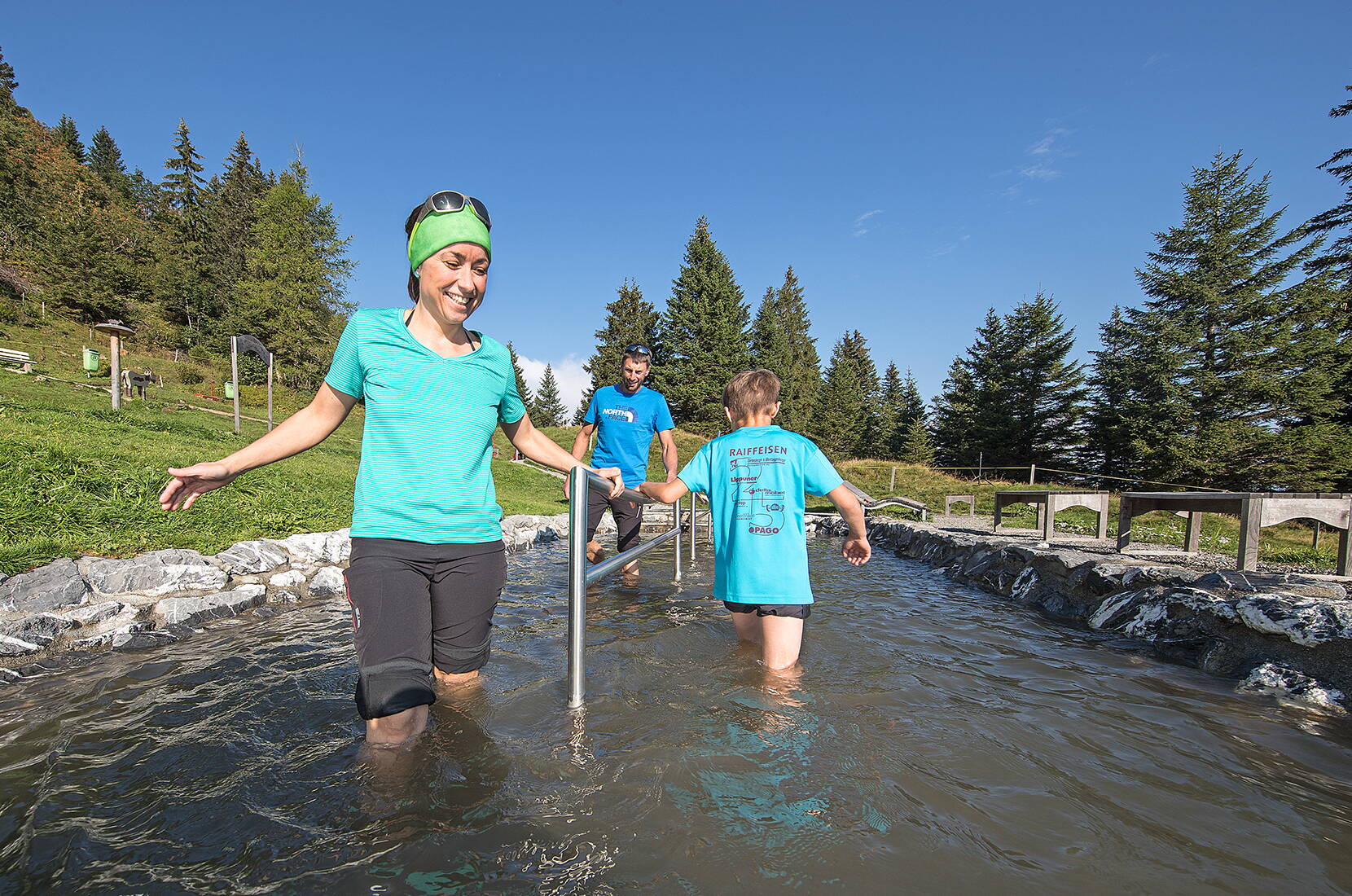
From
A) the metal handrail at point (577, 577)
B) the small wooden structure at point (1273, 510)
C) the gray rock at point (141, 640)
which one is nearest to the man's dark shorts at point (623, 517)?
the metal handrail at point (577, 577)

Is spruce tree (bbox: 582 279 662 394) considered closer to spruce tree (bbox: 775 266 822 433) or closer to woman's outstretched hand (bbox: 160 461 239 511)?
spruce tree (bbox: 775 266 822 433)

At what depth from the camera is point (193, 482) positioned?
1.87 m

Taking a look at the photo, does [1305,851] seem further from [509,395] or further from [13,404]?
[13,404]

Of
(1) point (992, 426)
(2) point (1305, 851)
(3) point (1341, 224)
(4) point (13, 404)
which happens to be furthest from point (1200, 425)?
(4) point (13, 404)

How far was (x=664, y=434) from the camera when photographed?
18.0 ft

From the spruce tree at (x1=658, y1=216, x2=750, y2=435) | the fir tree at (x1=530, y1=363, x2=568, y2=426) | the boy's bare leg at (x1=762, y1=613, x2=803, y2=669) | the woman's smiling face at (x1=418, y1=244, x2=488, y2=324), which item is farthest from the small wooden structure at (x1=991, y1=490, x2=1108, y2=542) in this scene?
the fir tree at (x1=530, y1=363, x2=568, y2=426)

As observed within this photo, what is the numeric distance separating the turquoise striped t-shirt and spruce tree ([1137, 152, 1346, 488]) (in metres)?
30.1

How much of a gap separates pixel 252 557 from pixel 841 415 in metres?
43.3

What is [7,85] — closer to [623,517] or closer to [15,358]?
[15,358]

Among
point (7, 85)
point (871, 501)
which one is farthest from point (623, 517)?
point (7, 85)

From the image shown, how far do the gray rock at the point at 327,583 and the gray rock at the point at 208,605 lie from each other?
1.70ft

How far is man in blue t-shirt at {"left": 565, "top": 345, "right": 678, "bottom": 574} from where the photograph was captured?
17.8 ft

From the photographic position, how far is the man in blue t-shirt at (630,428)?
17.8 ft

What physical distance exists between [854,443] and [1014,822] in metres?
46.5
